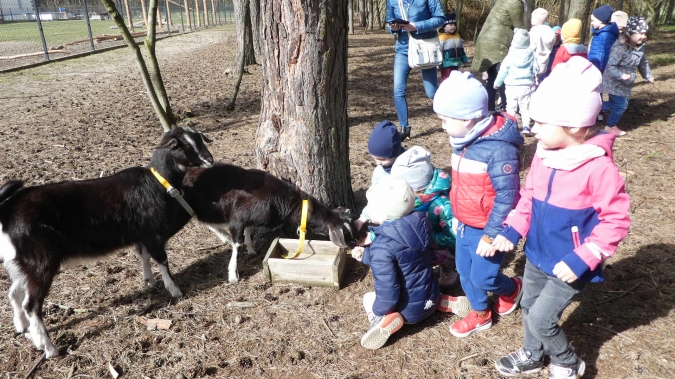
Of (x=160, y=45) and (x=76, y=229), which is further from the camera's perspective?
(x=160, y=45)

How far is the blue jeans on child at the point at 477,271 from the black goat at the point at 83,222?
2218 millimetres

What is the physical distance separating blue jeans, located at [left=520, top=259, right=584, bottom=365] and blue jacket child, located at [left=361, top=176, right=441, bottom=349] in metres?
0.69

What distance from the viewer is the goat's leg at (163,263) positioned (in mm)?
3650

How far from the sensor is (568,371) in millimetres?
2605

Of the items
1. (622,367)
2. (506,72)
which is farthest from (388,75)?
(622,367)

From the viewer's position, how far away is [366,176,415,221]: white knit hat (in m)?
2.96

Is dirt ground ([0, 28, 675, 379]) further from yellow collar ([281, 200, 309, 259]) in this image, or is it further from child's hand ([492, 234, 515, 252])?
child's hand ([492, 234, 515, 252])

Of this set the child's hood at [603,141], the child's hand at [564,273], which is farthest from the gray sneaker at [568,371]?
the child's hood at [603,141]

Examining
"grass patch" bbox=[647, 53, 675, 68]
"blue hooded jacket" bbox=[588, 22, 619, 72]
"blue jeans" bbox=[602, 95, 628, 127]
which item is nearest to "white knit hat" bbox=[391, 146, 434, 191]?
"blue hooded jacket" bbox=[588, 22, 619, 72]

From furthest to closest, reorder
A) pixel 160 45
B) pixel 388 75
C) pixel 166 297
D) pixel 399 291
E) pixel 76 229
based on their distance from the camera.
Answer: pixel 160 45
pixel 388 75
pixel 166 297
pixel 76 229
pixel 399 291

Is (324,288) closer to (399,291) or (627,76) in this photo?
(399,291)

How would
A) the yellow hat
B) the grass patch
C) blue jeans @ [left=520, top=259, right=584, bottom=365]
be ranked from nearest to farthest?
blue jeans @ [left=520, top=259, right=584, bottom=365], the yellow hat, the grass patch

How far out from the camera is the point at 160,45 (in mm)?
20719

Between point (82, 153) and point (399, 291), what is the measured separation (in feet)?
17.8
